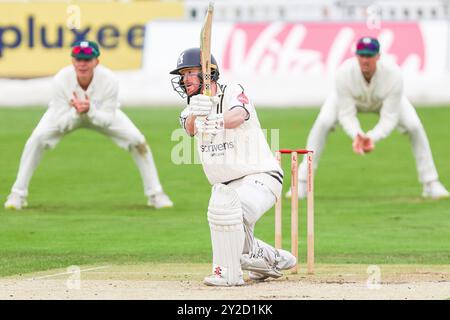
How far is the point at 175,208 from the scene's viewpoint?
1633cm

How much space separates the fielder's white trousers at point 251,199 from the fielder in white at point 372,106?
19.3 ft

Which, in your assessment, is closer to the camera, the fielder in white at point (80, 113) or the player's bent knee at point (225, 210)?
the player's bent knee at point (225, 210)

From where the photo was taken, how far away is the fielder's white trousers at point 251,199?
9688mm

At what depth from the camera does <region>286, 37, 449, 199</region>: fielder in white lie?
1605 cm

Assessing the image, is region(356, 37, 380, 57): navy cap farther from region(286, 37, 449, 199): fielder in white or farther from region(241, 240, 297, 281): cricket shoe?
region(241, 240, 297, 281): cricket shoe

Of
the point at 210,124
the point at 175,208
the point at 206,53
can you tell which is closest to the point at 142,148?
the point at 175,208

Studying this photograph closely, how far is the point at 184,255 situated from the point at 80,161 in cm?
851

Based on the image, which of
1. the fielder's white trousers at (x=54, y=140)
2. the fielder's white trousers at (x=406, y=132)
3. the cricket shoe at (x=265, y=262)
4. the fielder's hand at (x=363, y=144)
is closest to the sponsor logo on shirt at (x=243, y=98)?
the cricket shoe at (x=265, y=262)

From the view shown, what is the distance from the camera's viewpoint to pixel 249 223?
977 centimetres

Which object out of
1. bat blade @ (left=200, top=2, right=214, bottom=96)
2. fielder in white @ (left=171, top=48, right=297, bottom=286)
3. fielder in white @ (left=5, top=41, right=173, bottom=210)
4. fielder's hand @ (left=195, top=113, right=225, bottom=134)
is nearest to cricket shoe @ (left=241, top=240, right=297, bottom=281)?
fielder in white @ (left=171, top=48, right=297, bottom=286)

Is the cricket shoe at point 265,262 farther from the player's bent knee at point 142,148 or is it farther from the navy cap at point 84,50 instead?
the player's bent knee at point 142,148

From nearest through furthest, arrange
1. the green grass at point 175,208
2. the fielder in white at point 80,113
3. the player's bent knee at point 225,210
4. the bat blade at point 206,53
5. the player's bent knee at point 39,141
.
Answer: the bat blade at point 206,53 < the player's bent knee at point 225,210 < the green grass at point 175,208 < the fielder in white at point 80,113 < the player's bent knee at point 39,141

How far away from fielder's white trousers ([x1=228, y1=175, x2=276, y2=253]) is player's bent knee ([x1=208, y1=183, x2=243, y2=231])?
0.49ft

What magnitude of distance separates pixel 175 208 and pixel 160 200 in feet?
0.78
